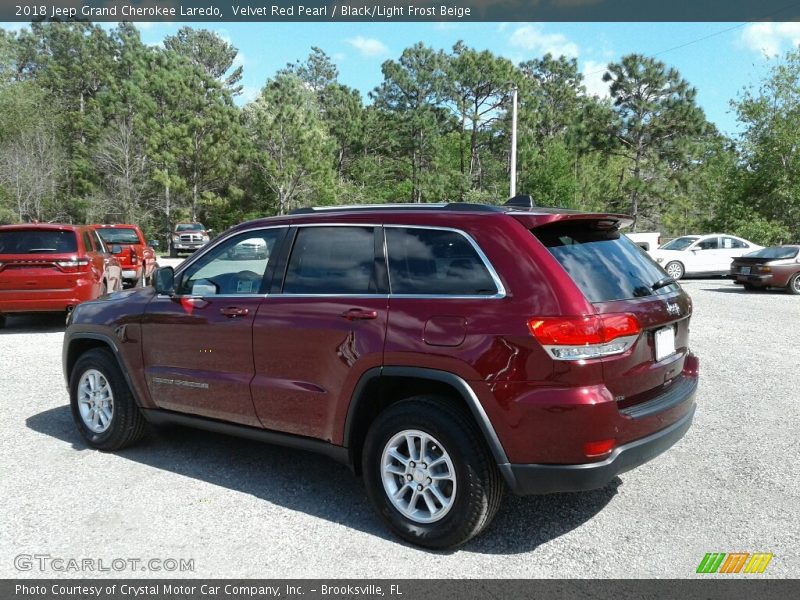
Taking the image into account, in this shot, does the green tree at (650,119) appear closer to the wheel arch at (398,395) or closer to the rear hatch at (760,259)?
the rear hatch at (760,259)

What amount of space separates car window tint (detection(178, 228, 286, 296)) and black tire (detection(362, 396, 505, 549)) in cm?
136

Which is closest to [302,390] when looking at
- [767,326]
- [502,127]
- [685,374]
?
[685,374]

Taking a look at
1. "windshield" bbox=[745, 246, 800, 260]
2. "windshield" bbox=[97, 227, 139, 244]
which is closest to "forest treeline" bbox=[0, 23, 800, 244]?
"windshield" bbox=[745, 246, 800, 260]

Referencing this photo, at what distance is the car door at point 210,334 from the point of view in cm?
430

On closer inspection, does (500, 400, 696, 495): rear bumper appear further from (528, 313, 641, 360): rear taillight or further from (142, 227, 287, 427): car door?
(142, 227, 287, 427): car door

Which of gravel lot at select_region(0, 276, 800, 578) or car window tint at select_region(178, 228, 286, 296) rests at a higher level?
car window tint at select_region(178, 228, 286, 296)

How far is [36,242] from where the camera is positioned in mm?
10352

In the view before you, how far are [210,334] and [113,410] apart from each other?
1261mm

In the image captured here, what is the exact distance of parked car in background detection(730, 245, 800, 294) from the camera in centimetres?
1786

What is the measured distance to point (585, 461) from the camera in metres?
3.24

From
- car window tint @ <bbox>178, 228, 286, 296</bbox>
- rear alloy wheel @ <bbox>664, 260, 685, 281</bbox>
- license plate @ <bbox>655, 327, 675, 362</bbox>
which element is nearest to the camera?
license plate @ <bbox>655, 327, 675, 362</bbox>

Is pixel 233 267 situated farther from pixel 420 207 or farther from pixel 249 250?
pixel 420 207

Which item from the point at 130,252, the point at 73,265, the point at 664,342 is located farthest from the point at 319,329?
the point at 130,252

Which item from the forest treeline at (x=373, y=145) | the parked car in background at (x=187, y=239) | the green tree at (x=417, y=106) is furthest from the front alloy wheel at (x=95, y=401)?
the green tree at (x=417, y=106)
